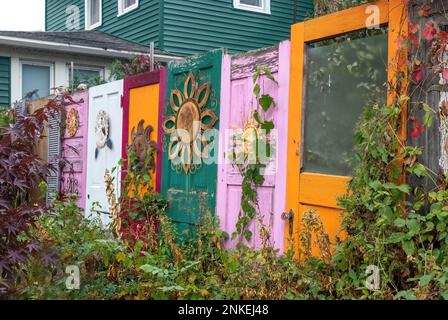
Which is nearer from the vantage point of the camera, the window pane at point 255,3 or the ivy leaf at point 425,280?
the ivy leaf at point 425,280

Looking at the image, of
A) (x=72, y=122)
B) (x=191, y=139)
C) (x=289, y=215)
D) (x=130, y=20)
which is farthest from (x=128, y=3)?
(x=289, y=215)

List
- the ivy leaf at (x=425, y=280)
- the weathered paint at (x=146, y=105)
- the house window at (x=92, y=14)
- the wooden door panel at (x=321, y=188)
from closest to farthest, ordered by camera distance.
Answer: the ivy leaf at (x=425, y=280)
the wooden door panel at (x=321, y=188)
the weathered paint at (x=146, y=105)
the house window at (x=92, y=14)

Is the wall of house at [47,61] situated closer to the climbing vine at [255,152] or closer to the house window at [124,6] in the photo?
the house window at [124,6]

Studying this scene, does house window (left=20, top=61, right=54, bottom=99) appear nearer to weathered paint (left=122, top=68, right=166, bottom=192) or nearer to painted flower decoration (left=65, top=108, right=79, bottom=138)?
painted flower decoration (left=65, top=108, right=79, bottom=138)

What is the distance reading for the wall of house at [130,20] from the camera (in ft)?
39.8

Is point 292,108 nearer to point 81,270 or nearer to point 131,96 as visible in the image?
point 81,270

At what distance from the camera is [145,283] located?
451 cm

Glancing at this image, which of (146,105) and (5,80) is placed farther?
(5,80)

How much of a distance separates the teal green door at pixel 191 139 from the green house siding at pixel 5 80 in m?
6.96

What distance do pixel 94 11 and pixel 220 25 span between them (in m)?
4.30

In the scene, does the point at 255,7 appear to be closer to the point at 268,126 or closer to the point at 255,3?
the point at 255,3

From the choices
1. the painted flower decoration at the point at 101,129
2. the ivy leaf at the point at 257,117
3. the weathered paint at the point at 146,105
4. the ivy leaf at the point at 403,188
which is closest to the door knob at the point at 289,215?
the ivy leaf at the point at 257,117

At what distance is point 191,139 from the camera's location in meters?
5.80
